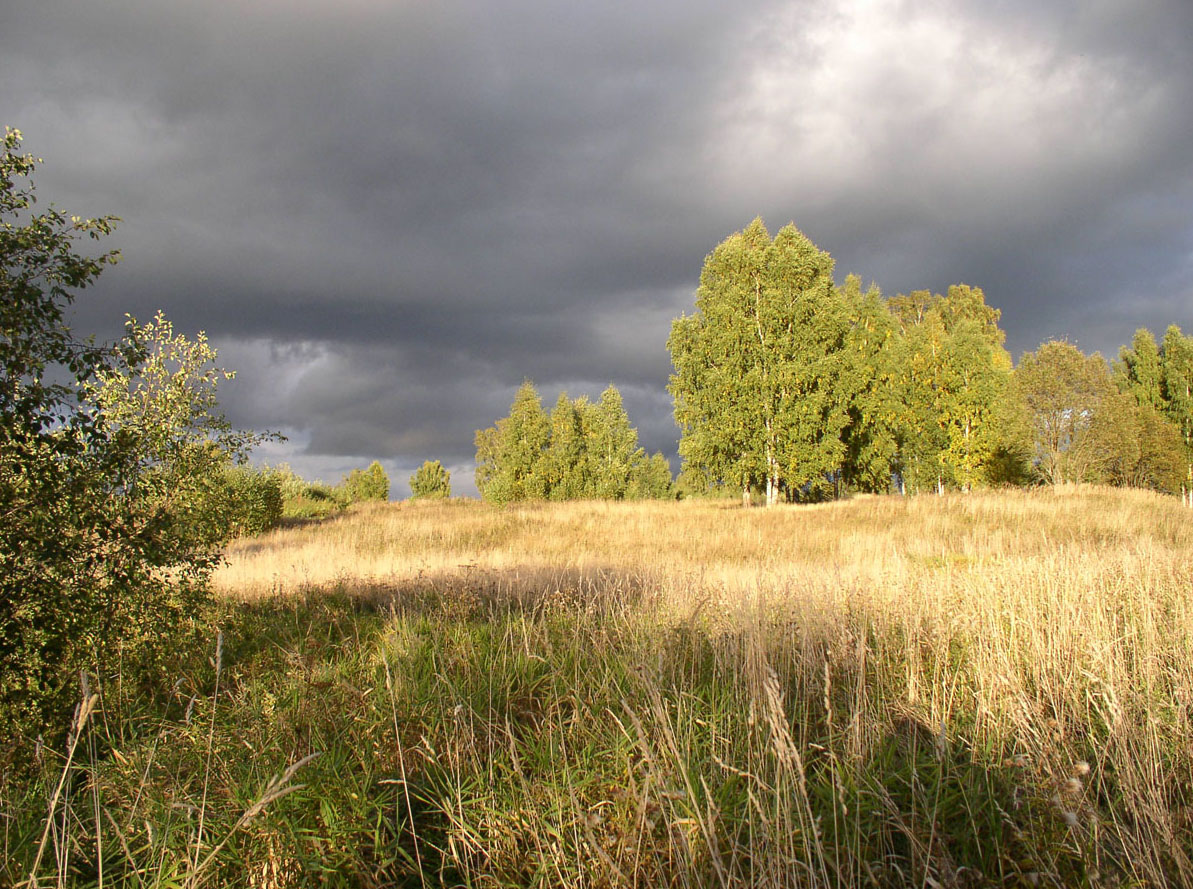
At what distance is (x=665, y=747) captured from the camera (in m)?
3.00

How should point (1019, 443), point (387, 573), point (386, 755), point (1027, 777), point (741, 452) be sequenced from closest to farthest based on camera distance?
point (1027, 777) → point (386, 755) → point (387, 573) → point (741, 452) → point (1019, 443)

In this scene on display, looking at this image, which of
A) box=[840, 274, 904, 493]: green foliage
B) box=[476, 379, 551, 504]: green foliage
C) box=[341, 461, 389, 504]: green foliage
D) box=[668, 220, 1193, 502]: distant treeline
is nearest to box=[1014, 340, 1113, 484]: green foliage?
box=[668, 220, 1193, 502]: distant treeline

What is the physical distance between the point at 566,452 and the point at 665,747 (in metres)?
40.9

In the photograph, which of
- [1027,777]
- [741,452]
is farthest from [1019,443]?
[1027,777]

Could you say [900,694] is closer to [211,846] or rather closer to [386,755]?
[386,755]

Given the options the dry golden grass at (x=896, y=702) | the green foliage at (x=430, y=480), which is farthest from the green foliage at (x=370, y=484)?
the dry golden grass at (x=896, y=702)

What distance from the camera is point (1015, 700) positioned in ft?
12.3

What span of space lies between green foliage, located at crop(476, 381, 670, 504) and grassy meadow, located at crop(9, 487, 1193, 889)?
105ft

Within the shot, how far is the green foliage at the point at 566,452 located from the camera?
42.4 meters

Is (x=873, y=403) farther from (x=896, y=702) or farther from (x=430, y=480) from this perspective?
(x=430, y=480)

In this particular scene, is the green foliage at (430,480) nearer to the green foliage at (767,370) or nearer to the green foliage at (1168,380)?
the green foliage at (767,370)

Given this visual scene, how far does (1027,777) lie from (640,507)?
72.9ft

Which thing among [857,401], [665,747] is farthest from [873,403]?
[665,747]

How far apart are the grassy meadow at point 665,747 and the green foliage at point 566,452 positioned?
32.0 m
